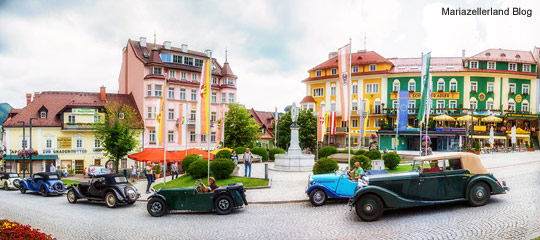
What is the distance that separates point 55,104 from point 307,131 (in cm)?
3410

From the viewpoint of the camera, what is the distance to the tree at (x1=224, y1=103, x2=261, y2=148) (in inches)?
1908

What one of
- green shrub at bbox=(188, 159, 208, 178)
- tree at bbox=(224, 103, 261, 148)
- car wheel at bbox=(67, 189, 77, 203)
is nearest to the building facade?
tree at bbox=(224, 103, 261, 148)

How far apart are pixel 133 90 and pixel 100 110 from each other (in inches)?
227

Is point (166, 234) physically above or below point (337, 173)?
below

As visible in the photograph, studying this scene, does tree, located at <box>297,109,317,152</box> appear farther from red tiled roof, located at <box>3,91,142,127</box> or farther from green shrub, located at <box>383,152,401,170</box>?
green shrub, located at <box>383,152,401,170</box>

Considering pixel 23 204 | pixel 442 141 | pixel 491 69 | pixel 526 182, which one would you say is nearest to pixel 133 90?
pixel 23 204

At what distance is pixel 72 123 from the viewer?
148 ft

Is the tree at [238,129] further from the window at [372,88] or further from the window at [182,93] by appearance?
the window at [372,88]

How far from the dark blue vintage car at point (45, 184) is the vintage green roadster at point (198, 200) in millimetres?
10244

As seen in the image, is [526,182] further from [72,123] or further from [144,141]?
[72,123]

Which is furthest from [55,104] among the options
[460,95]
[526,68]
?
[526,68]

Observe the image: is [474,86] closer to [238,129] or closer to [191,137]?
[238,129]

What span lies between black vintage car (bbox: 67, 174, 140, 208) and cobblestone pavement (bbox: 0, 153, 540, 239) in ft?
2.49

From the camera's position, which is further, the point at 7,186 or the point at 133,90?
the point at 133,90
